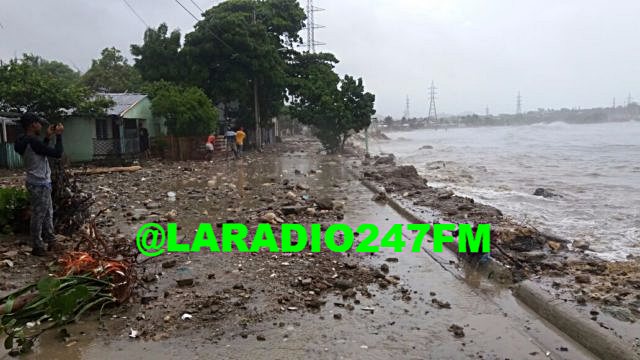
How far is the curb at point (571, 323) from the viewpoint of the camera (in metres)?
3.67

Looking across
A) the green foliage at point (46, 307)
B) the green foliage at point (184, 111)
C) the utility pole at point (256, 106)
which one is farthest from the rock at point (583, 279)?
the utility pole at point (256, 106)

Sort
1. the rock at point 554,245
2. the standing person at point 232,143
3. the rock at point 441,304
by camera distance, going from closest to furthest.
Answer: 1. the rock at point 441,304
2. the rock at point 554,245
3. the standing person at point 232,143

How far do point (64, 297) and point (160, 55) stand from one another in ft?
83.6

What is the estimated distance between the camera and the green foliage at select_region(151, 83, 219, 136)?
21.3 meters

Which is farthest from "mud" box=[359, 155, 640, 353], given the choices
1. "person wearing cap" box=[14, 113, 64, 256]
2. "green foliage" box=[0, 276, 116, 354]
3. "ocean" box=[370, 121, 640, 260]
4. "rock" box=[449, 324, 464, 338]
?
"person wearing cap" box=[14, 113, 64, 256]

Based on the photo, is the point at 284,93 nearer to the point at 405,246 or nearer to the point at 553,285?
the point at 405,246

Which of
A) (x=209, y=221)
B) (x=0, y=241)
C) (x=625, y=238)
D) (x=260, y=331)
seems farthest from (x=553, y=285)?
(x=0, y=241)

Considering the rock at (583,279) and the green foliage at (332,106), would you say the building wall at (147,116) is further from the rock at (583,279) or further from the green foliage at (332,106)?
the rock at (583,279)

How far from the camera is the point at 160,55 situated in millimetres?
27297

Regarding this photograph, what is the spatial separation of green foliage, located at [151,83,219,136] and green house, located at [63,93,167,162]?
123 cm

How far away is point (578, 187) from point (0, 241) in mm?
16982

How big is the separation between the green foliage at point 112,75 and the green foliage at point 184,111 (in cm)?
1147

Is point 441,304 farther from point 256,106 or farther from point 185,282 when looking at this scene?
point 256,106

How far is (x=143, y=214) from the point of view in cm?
929
